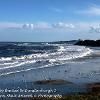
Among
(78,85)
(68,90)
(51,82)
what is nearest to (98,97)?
(68,90)

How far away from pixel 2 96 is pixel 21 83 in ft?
16.7

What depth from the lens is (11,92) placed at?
55.2 ft

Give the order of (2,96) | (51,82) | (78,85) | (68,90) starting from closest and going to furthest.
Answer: (2,96) → (68,90) → (78,85) → (51,82)

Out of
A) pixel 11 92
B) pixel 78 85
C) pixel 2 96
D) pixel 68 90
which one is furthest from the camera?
pixel 78 85

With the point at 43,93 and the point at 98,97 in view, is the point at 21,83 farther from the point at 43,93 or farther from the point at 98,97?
the point at 98,97

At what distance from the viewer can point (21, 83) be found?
2075 centimetres

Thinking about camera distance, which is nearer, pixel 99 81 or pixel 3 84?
pixel 3 84

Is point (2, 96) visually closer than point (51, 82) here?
Yes

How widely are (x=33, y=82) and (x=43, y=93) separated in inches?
187

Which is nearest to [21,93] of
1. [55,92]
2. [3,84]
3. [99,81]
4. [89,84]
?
[55,92]

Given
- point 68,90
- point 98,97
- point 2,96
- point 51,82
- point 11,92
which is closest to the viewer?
point 98,97

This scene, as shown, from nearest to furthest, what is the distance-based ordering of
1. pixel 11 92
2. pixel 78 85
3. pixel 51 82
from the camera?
1. pixel 11 92
2. pixel 78 85
3. pixel 51 82

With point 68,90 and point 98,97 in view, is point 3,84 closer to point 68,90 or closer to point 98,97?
point 68,90

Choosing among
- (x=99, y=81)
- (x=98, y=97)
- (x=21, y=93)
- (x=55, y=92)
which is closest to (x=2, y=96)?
(x=21, y=93)
